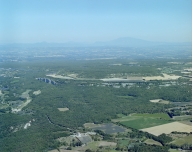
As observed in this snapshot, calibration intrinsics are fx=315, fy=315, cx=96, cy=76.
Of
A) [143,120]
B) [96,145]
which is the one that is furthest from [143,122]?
[96,145]

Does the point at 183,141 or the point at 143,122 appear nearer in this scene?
the point at 183,141

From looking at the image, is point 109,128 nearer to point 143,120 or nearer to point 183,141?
Result: point 143,120

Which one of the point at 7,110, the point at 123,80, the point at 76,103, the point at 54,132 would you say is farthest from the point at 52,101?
the point at 123,80

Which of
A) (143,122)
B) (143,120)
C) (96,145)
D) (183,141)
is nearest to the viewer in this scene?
(96,145)

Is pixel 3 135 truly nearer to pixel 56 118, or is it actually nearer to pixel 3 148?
pixel 3 148

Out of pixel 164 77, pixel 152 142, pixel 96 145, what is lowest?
pixel 96 145

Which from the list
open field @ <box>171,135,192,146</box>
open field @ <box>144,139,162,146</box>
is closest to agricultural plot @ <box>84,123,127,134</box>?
open field @ <box>144,139,162,146</box>

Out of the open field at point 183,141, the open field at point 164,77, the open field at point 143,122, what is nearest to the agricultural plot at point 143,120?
the open field at point 143,122

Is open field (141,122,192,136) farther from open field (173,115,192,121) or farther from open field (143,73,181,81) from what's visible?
open field (143,73,181,81)

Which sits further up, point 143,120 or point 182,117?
point 182,117

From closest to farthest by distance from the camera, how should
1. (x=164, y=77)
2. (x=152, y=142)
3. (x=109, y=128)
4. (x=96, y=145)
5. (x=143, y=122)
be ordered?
1. (x=96, y=145)
2. (x=152, y=142)
3. (x=109, y=128)
4. (x=143, y=122)
5. (x=164, y=77)
